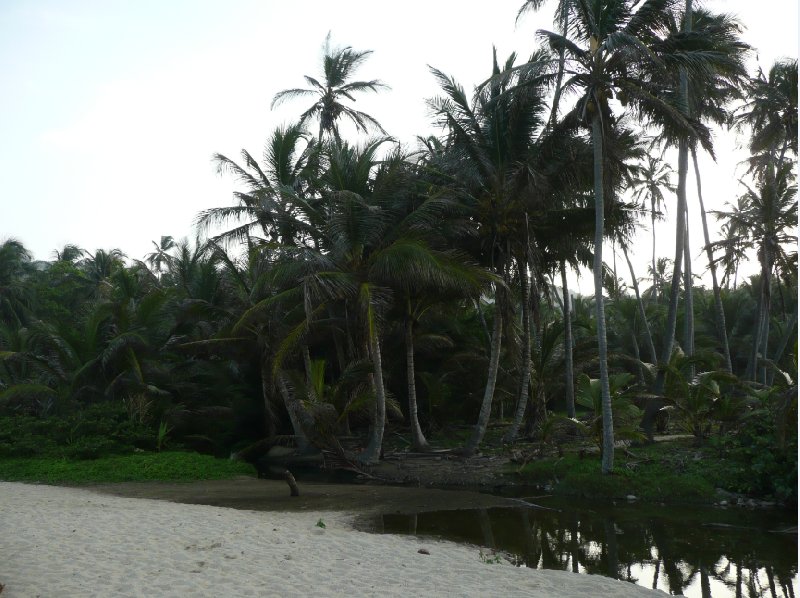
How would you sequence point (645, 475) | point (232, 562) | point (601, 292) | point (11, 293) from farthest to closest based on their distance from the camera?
point (11, 293), point (601, 292), point (645, 475), point (232, 562)

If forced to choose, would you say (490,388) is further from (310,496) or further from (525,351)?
(310,496)

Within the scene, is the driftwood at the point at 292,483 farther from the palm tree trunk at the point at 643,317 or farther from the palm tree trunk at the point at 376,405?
the palm tree trunk at the point at 643,317

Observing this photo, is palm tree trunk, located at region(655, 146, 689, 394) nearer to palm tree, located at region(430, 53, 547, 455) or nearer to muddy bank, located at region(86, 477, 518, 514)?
palm tree, located at region(430, 53, 547, 455)

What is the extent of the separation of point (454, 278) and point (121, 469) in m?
10.1

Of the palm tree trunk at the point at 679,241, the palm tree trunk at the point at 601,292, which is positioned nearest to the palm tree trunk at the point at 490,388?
the palm tree trunk at the point at 601,292

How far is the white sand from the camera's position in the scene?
23.0ft

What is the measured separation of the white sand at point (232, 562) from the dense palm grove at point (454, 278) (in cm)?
738

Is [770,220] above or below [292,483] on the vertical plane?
above

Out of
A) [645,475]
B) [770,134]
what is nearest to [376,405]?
[645,475]

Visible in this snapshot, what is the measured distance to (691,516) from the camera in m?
13.0

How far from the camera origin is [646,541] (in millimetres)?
11211

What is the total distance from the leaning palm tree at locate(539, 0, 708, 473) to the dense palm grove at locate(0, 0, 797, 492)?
59 millimetres

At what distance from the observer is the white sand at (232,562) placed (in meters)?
7.02

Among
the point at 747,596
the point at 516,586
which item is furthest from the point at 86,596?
the point at 747,596
